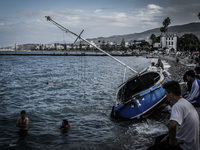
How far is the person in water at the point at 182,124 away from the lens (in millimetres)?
3689

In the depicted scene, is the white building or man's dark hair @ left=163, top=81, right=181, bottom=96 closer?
man's dark hair @ left=163, top=81, right=181, bottom=96

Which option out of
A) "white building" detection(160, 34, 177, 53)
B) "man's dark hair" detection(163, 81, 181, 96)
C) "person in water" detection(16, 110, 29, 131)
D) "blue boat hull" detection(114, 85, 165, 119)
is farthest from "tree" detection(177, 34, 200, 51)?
"man's dark hair" detection(163, 81, 181, 96)

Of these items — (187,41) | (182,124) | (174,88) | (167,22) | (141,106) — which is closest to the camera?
(182,124)

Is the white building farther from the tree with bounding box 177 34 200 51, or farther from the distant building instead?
the tree with bounding box 177 34 200 51

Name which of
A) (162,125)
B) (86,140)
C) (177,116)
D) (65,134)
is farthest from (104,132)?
(177,116)

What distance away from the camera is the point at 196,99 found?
27.7 ft

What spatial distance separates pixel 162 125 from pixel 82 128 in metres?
5.30

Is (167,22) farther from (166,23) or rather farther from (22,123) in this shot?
(22,123)

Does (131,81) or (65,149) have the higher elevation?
(131,81)

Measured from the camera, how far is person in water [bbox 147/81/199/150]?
3.69 metres

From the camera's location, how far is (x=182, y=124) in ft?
12.6

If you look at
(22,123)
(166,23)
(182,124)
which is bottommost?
(22,123)

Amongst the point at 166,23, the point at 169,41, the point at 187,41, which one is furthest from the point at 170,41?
the point at 166,23

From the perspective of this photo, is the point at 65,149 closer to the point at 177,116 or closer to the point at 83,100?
the point at 177,116
